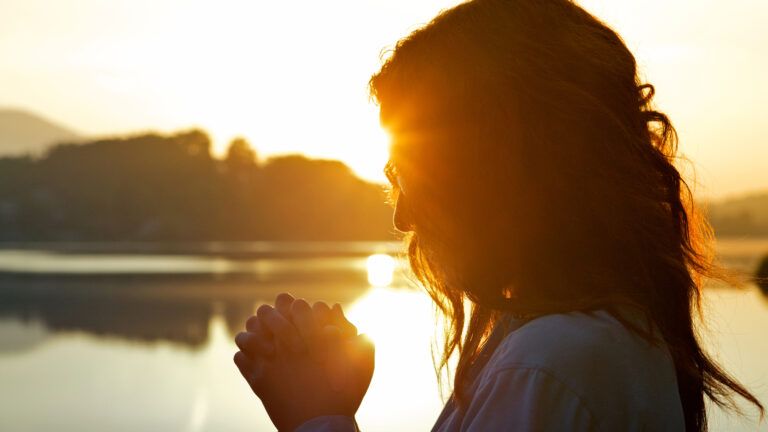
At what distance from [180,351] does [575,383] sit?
9767 millimetres

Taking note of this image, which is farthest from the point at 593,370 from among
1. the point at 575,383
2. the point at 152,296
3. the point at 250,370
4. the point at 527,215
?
the point at 152,296

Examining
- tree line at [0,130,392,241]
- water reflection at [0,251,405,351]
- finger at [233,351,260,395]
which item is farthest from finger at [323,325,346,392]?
tree line at [0,130,392,241]

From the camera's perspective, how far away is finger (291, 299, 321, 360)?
121cm

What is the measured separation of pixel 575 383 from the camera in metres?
0.94

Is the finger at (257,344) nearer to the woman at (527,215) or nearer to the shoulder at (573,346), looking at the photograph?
the woman at (527,215)

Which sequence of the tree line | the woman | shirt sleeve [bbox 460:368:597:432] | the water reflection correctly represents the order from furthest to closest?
1. the tree line
2. the water reflection
3. the woman
4. shirt sleeve [bbox 460:368:597:432]

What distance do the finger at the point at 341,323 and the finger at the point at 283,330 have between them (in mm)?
54

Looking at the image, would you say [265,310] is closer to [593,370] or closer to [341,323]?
[341,323]

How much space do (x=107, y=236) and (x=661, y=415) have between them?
63.3 metres

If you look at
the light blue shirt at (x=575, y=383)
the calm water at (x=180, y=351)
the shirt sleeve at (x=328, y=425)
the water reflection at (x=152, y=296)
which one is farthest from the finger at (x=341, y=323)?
the water reflection at (x=152, y=296)

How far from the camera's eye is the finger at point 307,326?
121cm

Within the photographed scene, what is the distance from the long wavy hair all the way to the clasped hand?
0.48ft

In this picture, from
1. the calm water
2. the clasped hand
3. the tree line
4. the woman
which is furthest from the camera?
the tree line

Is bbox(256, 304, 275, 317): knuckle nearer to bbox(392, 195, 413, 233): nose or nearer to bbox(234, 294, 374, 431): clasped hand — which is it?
bbox(234, 294, 374, 431): clasped hand
